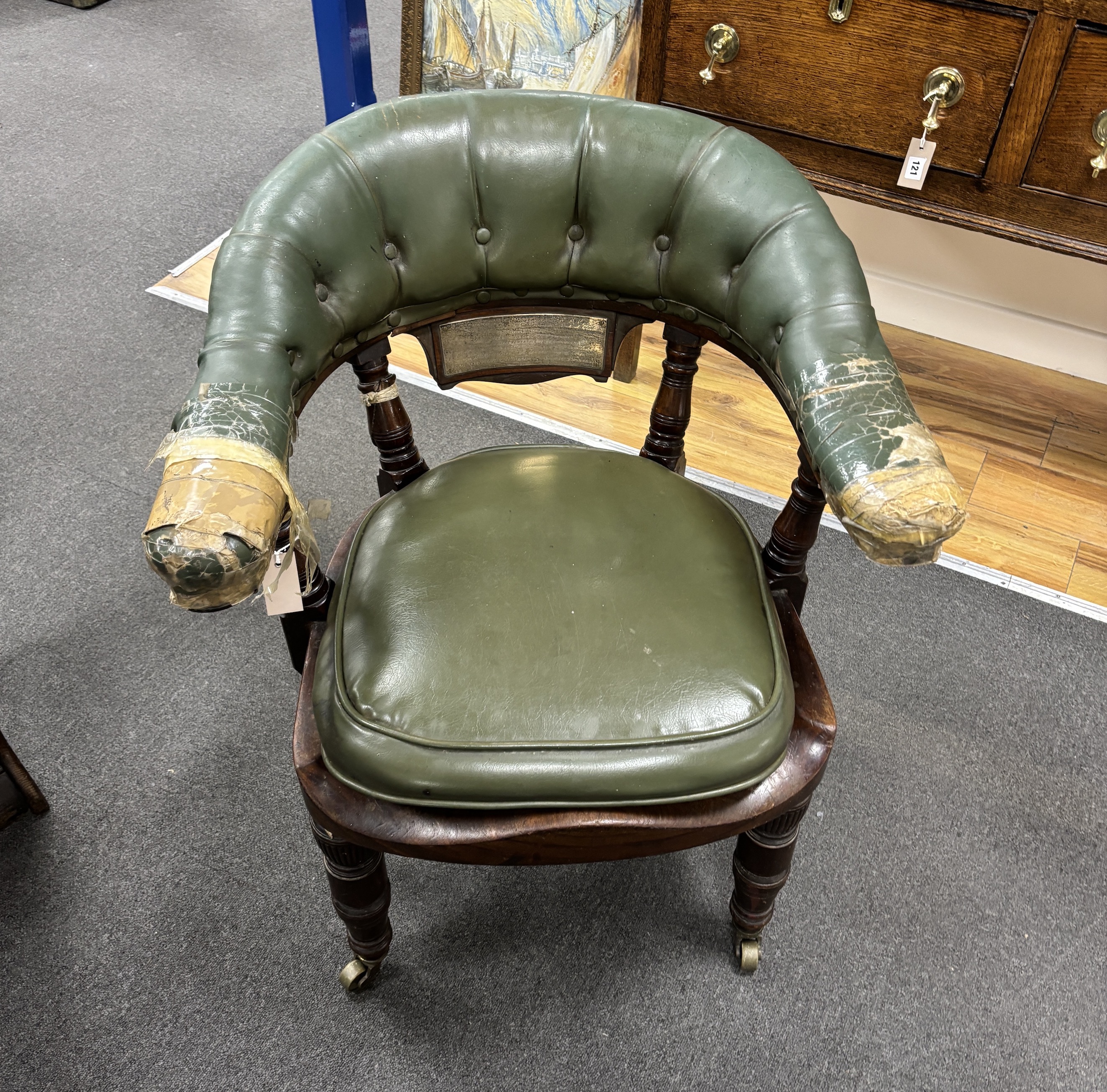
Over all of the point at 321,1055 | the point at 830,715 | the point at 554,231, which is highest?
the point at 554,231

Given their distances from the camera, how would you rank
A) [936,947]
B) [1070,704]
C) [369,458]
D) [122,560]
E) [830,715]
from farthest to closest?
[369,458] < [122,560] < [1070,704] < [936,947] < [830,715]

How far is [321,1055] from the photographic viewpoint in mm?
1142

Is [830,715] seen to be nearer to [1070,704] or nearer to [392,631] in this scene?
[392,631]

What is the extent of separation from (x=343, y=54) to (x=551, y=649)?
71.2 inches

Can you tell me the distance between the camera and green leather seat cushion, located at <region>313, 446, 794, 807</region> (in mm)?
858

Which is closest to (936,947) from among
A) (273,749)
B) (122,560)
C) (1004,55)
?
(273,749)

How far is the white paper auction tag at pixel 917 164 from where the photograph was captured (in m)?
1.48

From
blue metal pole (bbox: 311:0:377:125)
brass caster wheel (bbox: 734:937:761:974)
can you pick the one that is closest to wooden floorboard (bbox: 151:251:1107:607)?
blue metal pole (bbox: 311:0:377:125)

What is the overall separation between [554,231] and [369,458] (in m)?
0.96

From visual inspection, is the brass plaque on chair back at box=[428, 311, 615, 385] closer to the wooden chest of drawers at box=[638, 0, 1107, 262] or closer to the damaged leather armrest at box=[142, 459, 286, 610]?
the damaged leather armrest at box=[142, 459, 286, 610]

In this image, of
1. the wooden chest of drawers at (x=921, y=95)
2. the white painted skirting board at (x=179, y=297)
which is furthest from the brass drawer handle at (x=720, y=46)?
the white painted skirting board at (x=179, y=297)

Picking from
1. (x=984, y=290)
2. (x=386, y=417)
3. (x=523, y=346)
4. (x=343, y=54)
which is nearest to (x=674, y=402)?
(x=523, y=346)

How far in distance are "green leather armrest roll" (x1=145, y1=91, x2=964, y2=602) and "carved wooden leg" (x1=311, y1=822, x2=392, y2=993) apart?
0.48 m

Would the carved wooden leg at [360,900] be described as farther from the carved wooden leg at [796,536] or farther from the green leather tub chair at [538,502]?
the carved wooden leg at [796,536]
